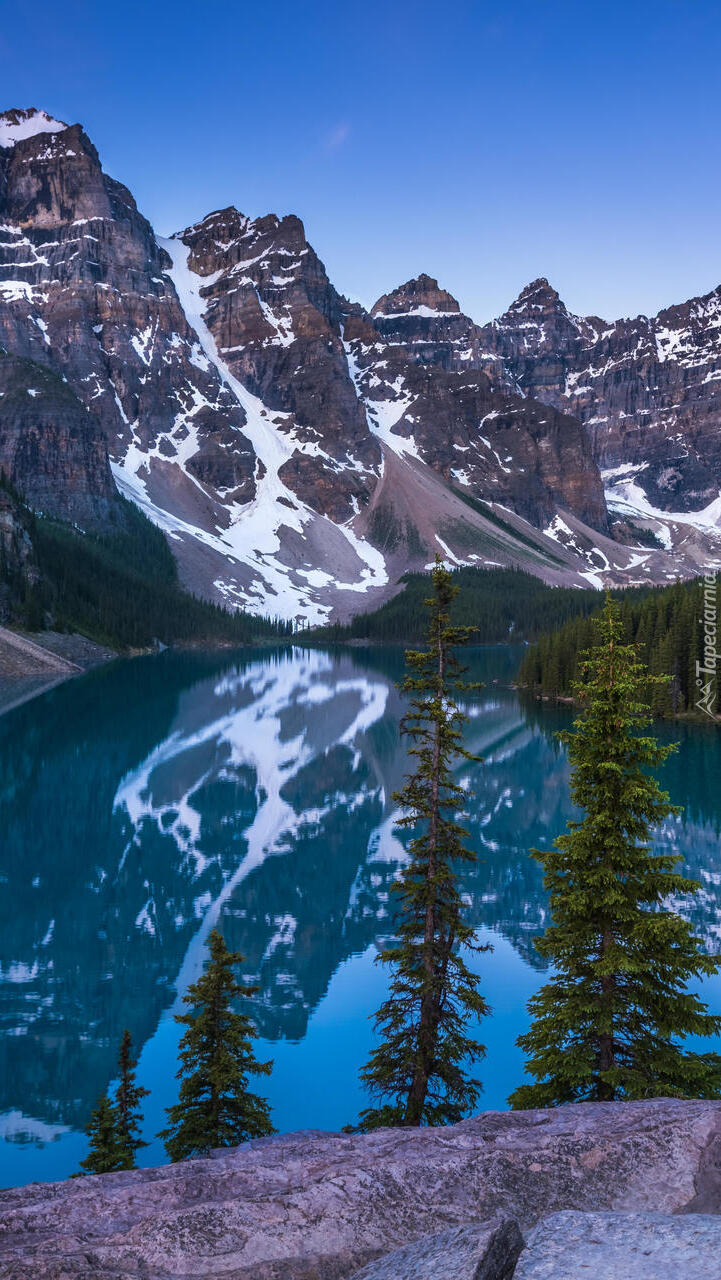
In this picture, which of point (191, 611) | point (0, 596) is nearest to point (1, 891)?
point (0, 596)

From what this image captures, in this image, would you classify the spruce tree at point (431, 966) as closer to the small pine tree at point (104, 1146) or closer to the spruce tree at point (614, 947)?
the spruce tree at point (614, 947)

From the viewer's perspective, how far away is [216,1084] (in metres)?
12.9

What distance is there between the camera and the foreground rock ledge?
17.9 ft

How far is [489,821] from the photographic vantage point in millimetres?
41344

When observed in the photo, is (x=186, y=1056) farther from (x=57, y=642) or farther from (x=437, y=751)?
(x=57, y=642)

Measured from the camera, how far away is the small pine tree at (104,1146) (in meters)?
12.4

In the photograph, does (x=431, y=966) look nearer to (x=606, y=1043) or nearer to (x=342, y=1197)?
(x=606, y=1043)

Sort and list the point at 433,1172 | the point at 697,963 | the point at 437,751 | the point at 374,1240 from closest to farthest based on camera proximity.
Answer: the point at 374,1240
the point at 433,1172
the point at 697,963
the point at 437,751

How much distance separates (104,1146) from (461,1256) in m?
10.2

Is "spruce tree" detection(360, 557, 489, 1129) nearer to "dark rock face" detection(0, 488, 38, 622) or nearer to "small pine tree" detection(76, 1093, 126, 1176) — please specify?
"small pine tree" detection(76, 1093, 126, 1176)

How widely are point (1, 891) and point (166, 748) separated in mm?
30670

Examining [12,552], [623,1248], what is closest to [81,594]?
[12,552]

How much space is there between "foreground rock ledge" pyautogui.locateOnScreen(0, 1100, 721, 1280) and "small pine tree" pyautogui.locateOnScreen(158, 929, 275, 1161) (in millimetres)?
5783

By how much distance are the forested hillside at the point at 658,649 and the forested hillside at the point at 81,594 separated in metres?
75.6
